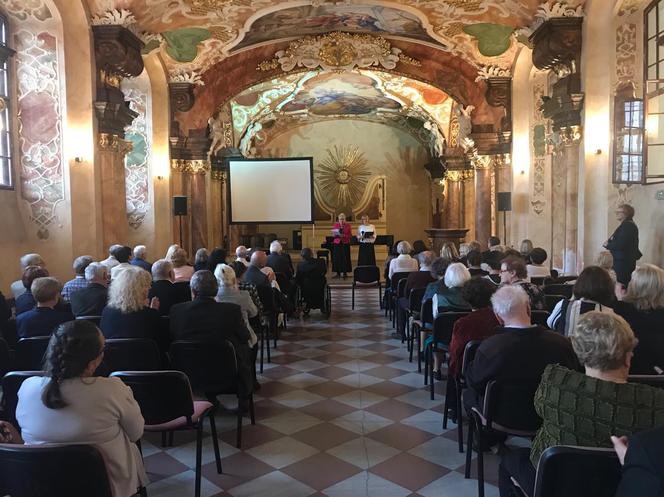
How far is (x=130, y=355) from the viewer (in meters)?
4.04

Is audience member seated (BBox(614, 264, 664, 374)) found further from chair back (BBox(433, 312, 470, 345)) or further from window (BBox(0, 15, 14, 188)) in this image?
window (BBox(0, 15, 14, 188))

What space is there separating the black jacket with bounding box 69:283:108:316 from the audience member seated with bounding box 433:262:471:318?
3.14 metres

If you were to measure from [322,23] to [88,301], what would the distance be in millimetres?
10301

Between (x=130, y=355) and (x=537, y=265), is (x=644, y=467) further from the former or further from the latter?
(x=537, y=265)

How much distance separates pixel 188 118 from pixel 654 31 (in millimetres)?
10446

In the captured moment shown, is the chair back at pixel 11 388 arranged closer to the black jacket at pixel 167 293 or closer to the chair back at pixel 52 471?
the chair back at pixel 52 471

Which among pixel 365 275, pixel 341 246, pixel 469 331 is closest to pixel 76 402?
pixel 469 331

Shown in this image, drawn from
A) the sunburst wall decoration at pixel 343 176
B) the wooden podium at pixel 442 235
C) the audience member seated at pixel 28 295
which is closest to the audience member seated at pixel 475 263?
the audience member seated at pixel 28 295

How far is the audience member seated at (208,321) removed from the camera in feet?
14.9

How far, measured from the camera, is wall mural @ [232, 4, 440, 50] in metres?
12.7

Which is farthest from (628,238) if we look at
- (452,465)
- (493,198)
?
(493,198)

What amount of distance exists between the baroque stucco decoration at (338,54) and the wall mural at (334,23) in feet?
0.80

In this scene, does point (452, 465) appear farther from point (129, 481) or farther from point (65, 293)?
point (65, 293)

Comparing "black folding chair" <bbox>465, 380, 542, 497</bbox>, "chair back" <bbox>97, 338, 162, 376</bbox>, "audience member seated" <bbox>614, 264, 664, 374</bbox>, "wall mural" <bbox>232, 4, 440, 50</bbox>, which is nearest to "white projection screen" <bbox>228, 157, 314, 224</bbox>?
"wall mural" <bbox>232, 4, 440, 50</bbox>
